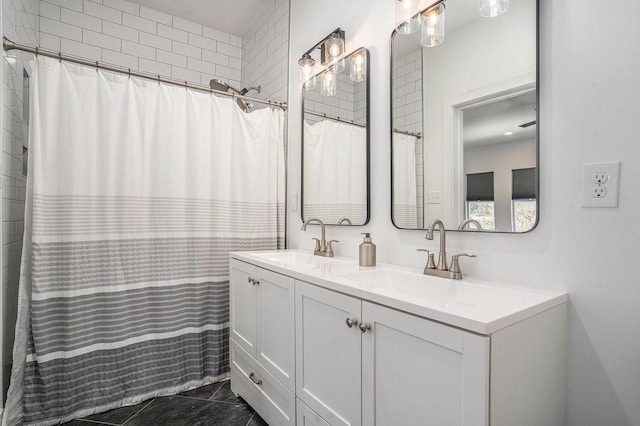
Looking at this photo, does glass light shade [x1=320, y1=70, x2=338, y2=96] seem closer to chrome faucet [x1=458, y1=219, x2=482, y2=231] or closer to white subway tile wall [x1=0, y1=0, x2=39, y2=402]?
chrome faucet [x1=458, y1=219, x2=482, y2=231]

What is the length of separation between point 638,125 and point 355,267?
105cm

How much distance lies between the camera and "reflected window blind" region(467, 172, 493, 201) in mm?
1227

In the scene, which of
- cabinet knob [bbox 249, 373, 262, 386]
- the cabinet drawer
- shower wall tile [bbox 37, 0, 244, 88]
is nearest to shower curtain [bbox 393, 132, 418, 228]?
the cabinet drawer

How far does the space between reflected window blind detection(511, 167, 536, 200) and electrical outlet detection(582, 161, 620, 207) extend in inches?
5.6

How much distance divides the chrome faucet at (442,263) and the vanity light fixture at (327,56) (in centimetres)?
113

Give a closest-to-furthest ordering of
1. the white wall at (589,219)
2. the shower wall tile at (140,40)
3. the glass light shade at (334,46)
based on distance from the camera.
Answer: the white wall at (589,219)
the glass light shade at (334,46)
the shower wall tile at (140,40)

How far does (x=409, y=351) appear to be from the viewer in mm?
896

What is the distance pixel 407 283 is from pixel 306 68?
1.54 meters

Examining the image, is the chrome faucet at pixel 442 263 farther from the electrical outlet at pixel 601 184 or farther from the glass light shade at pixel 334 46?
the glass light shade at pixel 334 46

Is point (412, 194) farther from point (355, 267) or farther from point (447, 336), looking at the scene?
point (447, 336)

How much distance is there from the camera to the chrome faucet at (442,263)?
1.24 m

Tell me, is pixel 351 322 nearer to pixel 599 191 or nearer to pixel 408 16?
pixel 599 191

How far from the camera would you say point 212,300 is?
2123 mm

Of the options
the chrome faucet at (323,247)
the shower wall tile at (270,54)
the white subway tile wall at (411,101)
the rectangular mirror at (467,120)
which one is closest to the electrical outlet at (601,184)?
the rectangular mirror at (467,120)
